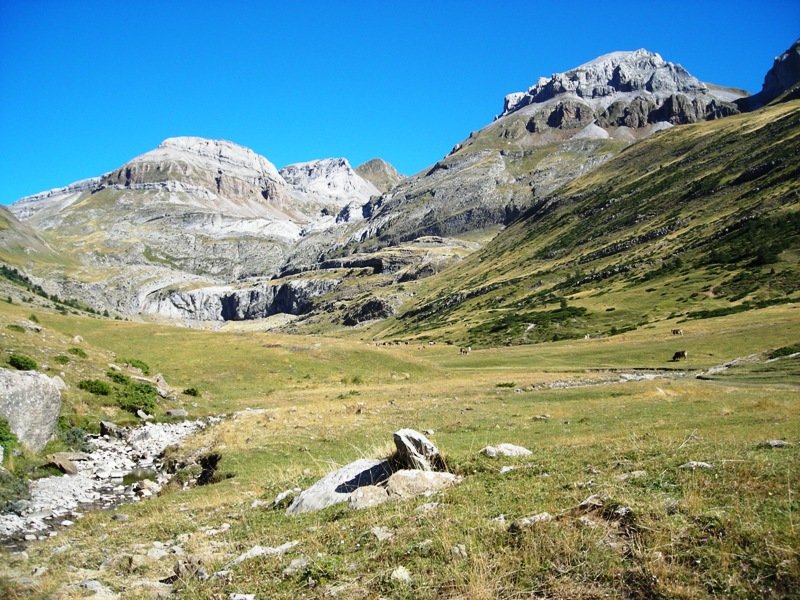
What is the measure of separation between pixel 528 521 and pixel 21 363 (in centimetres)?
3530

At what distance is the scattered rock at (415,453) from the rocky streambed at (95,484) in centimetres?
1171

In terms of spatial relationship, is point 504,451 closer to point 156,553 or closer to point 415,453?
point 415,453

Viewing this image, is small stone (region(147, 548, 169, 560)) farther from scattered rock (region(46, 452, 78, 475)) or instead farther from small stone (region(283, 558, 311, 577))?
scattered rock (region(46, 452, 78, 475))

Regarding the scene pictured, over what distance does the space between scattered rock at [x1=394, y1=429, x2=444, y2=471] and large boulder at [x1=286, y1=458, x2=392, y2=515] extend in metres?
0.59

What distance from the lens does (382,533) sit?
9.66 m

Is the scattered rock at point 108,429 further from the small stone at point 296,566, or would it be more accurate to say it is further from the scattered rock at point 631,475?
the scattered rock at point 631,475

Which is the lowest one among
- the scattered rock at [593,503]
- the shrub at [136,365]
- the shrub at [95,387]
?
the scattered rock at [593,503]

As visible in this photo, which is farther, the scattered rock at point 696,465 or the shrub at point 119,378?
the shrub at point 119,378

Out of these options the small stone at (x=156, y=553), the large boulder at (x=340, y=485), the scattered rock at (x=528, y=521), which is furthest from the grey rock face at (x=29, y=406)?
the scattered rock at (x=528, y=521)

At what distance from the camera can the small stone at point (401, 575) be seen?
7.76 meters

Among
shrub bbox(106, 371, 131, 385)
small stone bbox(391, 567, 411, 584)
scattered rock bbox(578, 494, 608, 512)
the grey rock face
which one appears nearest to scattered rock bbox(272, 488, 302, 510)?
small stone bbox(391, 567, 411, 584)

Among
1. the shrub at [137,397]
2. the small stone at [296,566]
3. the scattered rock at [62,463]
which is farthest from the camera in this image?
the shrub at [137,397]

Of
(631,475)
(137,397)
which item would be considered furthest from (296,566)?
(137,397)

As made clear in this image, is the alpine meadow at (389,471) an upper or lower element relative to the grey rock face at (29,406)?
lower
